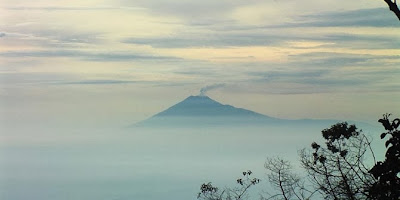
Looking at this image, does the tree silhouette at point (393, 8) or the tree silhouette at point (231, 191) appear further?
the tree silhouette at point (231, 191)

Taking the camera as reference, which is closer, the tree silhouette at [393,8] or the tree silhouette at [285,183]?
the tree silhouette at [393,8]

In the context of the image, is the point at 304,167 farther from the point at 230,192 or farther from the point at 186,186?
the point at 186,186

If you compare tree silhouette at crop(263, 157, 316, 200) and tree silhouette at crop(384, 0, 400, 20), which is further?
tree silhouette at crop(263, 157, 316, 200)

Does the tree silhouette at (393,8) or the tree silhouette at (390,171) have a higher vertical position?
the tree silhouette at (393,8)

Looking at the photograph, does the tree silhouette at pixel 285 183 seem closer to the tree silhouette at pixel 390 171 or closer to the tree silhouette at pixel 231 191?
the tree silhouette at pixel 231 191

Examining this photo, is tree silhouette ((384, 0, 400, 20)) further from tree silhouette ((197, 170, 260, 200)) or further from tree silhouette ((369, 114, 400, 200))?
tree silhouette ((197, 170, 260, 200))

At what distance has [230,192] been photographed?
64.3 feet

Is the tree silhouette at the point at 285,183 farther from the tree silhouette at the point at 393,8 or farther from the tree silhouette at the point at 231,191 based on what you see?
the tree silhouette at the point at 393,8

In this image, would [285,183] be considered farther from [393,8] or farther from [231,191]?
[393,8]

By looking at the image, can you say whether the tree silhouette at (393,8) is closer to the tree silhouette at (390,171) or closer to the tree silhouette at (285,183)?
the tree silhouette at (390,171)

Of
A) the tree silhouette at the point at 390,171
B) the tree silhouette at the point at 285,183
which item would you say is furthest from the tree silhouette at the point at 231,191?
the tree silhouette at the point at 390,171

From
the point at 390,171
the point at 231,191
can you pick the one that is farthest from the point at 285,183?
the point at 390,171

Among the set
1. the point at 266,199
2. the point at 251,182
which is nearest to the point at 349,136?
the point at 266,199

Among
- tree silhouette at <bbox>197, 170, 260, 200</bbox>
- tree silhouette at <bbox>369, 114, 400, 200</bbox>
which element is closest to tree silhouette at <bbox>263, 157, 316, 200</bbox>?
tree silhouette at <bbox>197, 170, 260, 200</bbox>
